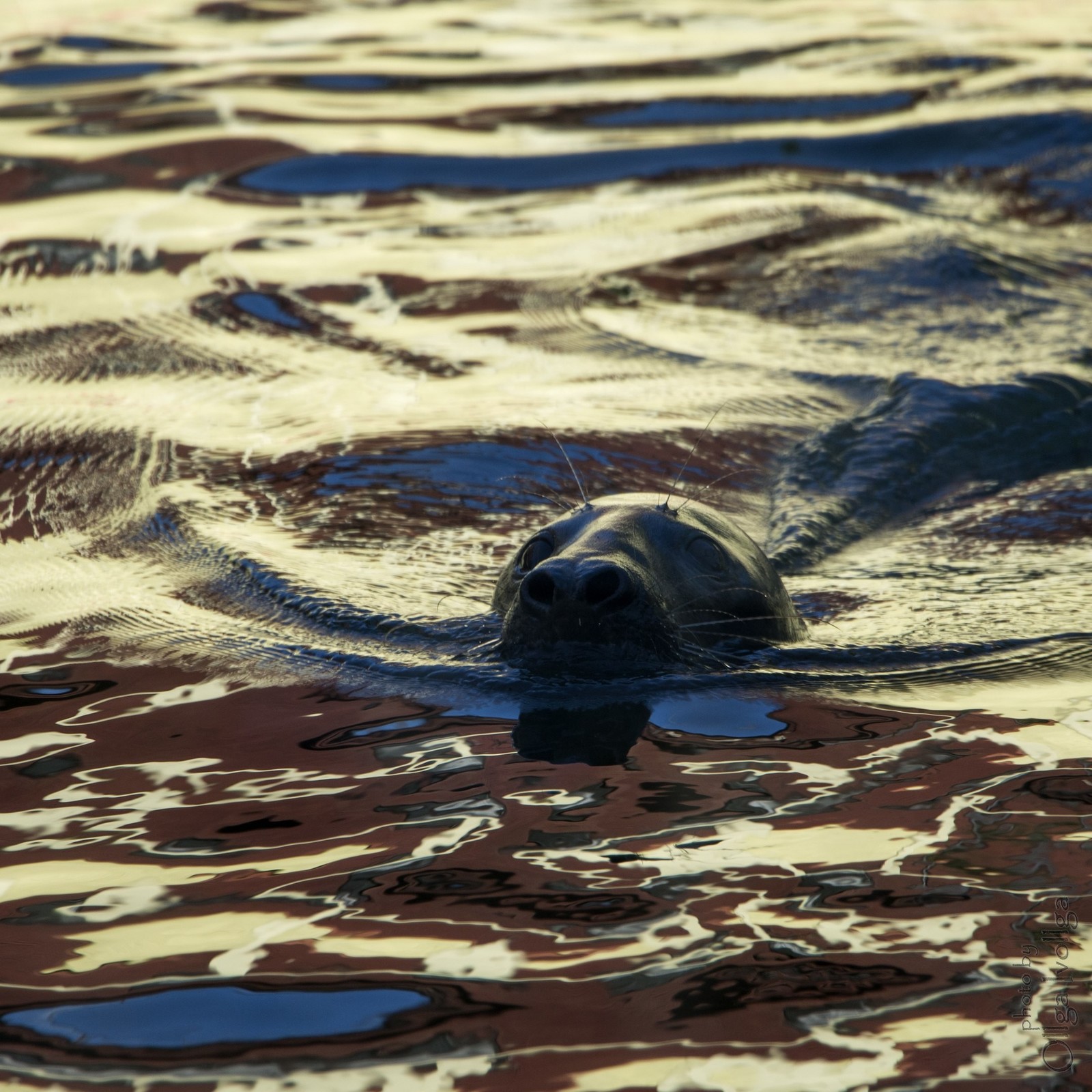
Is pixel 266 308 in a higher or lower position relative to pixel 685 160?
lower

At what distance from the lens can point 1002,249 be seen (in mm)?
10172

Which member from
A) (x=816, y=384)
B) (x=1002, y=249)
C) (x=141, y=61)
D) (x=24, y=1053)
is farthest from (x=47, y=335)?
(x=141, y=61)

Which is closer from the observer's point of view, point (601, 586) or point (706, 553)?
point (601, 586)

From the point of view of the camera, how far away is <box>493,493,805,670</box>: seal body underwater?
427cm

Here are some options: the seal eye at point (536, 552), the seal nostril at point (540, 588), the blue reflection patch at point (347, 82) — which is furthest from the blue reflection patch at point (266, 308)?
the blue reflection patch at point (347, 82)

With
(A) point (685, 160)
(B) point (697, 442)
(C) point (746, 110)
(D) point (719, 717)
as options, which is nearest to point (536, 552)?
(D) point (719, 717)

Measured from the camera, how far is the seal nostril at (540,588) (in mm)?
4227

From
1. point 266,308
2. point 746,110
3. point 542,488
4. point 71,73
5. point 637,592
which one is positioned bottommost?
point 542,488

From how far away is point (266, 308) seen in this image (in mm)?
9039

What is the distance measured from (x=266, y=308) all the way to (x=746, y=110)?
621 centimetres

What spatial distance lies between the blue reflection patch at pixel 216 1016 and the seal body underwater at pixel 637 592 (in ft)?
5.35

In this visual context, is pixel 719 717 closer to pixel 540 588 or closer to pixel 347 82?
pixel 540 588

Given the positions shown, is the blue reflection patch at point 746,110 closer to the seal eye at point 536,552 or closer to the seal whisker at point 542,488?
the seal whisker at point 542,488

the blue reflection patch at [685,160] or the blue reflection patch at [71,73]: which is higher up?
the blue reflection patch at [71,73]
